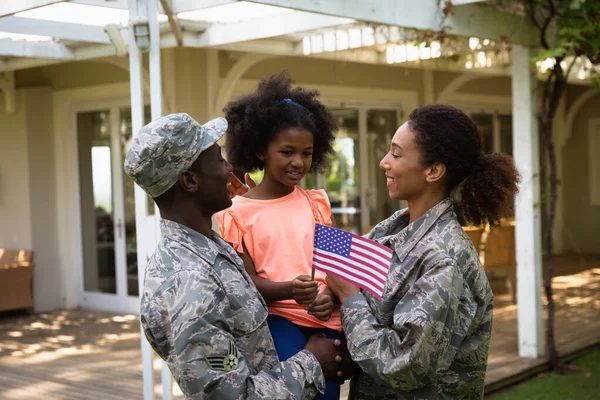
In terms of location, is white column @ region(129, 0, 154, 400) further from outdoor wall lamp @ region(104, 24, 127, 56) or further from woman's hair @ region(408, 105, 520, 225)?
woman's hair @ region(408, 105, 520, 225)

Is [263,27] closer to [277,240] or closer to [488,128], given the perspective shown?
[277,240]

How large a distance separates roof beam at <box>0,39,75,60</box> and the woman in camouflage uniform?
5.10m

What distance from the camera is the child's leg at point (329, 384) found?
2098 millimetres

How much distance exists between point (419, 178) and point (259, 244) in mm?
486

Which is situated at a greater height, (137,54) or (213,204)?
(137,54)

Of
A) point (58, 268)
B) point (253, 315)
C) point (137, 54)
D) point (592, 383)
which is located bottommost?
point (592, 383)

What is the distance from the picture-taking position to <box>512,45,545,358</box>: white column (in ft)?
19.1

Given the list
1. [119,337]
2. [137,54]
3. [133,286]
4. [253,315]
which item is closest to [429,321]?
[253,315]

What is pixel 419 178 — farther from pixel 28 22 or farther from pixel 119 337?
pixel 119 337

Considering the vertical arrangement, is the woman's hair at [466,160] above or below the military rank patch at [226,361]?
above

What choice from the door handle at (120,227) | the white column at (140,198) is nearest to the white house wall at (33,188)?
the door handle at (120,227)

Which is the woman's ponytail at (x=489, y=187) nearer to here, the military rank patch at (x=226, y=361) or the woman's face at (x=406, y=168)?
the woman's face at (x=406, y=168)

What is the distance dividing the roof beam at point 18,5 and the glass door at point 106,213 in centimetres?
439

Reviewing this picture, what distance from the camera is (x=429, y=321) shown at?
192 cm
